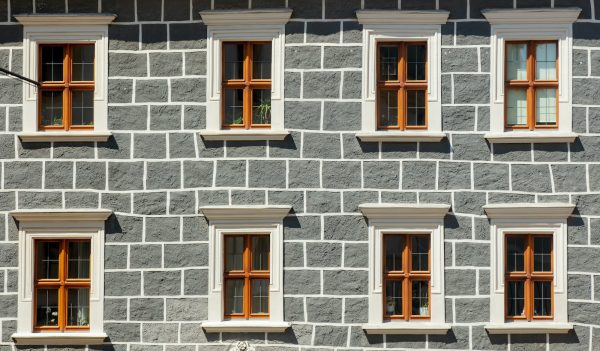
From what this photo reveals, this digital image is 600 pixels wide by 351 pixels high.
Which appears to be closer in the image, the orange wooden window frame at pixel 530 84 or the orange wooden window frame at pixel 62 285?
the orange wooden window frame at pixel 530 84

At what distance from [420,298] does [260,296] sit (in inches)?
97.6

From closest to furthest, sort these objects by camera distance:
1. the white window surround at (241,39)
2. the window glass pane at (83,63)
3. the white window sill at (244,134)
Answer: the white window sill at (244,134) → the white window surround at (241,39) → the window glass pane at (83,63)

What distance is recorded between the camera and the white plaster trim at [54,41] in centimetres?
1844

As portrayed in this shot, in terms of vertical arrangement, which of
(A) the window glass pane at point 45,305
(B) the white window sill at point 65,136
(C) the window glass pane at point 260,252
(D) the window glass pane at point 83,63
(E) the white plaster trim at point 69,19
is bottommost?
(A) the window glass pane at point 45,305

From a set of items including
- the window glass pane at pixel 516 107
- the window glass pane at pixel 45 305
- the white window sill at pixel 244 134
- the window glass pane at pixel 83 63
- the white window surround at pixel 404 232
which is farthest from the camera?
the window glass pane at pixel 83 63

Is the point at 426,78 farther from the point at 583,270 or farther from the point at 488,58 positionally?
the point at 583,270

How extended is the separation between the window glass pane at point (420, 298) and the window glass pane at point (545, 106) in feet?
10.2

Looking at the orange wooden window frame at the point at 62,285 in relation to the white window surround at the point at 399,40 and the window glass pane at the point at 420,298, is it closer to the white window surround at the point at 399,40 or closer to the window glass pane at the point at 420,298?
the white window surround at the point at 399,40

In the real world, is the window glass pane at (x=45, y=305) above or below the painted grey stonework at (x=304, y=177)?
below

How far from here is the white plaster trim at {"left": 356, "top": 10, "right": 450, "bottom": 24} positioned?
714 inches

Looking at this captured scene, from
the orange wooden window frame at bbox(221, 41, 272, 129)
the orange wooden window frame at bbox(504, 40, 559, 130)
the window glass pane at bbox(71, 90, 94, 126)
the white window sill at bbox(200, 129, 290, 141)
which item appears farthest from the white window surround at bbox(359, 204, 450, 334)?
the window glass pane at bbox(71, 90, 94, 126)

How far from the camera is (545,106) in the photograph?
18328 millimetres

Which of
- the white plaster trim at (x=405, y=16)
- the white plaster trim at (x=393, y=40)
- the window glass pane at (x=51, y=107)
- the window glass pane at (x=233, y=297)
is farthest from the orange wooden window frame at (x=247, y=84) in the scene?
the window glass pane at (x=51, y=107)

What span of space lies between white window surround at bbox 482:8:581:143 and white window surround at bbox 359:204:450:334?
5.11 ft
